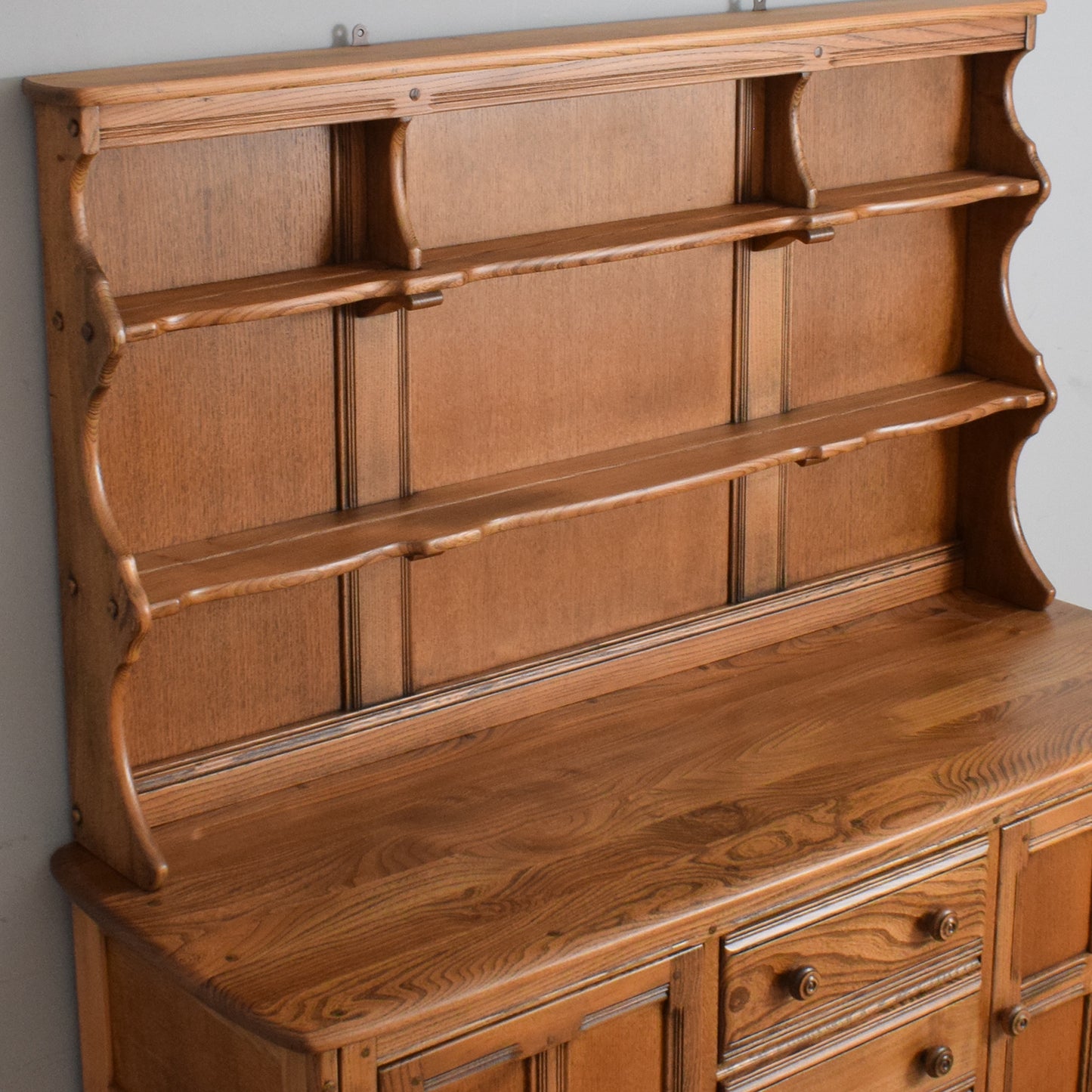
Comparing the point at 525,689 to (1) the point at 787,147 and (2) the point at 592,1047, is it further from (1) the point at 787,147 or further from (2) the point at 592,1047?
(1) the point at 787,147

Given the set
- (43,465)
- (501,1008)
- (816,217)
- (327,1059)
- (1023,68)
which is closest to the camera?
(327,1059)

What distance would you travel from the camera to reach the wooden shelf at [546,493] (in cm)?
210

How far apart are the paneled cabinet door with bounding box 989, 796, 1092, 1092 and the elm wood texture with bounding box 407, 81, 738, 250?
107 cm

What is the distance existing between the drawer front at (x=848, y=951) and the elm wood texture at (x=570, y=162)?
1.04 m

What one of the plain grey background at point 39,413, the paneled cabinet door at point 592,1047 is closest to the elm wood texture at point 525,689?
the plain grey background at point 39,413

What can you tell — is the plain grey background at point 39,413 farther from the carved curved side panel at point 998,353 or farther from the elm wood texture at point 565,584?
the elm wood texture at point 565,584

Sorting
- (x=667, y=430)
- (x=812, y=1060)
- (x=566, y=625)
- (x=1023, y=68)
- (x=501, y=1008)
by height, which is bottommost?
(x=812, y=1060)

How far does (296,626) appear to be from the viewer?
7.73ft

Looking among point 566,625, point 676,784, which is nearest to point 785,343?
point 566,625

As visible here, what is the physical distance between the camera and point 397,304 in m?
2.18

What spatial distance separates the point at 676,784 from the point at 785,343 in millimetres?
780

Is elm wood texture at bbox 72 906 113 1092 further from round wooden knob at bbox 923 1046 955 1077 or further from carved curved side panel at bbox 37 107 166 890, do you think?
round wooden knob at bbox 923 1046 955 1077

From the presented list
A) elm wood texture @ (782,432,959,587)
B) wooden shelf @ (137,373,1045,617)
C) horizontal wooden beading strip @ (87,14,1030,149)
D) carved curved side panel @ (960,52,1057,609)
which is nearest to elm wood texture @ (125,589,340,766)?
wooden shelf @ (137,373,1045,617)

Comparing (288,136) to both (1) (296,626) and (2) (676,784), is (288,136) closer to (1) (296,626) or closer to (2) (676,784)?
(1) (296,626)
